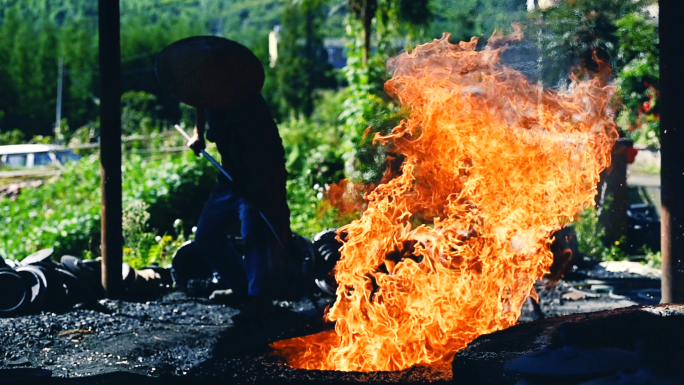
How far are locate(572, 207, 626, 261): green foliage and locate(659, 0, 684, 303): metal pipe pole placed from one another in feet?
10.5

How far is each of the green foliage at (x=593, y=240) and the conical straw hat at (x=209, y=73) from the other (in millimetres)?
4688

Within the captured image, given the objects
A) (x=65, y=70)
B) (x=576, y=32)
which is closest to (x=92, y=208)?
(x=576, y=32)

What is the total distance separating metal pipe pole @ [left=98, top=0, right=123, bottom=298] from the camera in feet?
22.5

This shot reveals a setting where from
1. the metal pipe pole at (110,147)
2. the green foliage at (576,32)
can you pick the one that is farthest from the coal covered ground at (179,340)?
the green foliage at (576,32)

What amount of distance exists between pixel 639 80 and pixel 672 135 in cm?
914

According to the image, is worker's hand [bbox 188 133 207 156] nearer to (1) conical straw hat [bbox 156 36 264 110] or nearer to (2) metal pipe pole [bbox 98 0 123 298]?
(1) conical straw hat [bbox 156 36 264 110]

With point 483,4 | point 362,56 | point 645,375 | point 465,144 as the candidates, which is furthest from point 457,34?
point 645,375

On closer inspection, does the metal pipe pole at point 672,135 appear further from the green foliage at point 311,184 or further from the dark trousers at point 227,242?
the green foliage at point 311,184

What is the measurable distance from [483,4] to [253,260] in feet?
11.0

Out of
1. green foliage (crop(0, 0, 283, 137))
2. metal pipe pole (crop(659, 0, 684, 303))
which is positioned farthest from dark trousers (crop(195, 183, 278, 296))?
green foliage (crop(0, 0, 283, 137))

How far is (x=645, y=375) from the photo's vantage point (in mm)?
2758

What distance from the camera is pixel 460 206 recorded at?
544 cm

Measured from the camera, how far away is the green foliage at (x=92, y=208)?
31.8ft

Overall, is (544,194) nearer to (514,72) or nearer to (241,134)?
(514,72)
